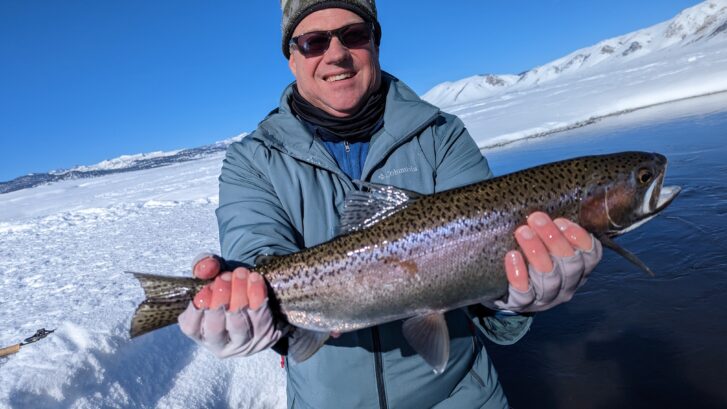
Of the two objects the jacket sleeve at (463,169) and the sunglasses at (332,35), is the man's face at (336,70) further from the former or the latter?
the jacket sleeve at (463,169)

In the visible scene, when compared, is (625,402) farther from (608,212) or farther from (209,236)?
(209,236)

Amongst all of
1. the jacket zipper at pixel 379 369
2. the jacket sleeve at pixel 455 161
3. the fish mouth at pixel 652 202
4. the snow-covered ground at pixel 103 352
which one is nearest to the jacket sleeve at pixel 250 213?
the jacket zipper at pixel 379 369

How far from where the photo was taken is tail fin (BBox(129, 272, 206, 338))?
6.99ft

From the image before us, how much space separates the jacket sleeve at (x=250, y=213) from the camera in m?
2.30

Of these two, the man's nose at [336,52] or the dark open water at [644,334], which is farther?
the dark open water at [644,334]

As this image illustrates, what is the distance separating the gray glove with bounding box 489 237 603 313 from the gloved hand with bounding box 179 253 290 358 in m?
1.33

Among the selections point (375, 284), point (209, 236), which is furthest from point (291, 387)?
point (209, 236)

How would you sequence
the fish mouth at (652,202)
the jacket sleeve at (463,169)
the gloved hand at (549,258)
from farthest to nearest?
the jacket sleeve at (463,169) → the fish mouth at (652,202) → the gloved hand at (549,258)

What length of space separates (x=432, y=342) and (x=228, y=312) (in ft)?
3.60

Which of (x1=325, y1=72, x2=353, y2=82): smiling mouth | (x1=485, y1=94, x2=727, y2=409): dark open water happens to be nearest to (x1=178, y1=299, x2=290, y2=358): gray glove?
(x1=325, y1=72, x2=353, y2=82): smiling mouth

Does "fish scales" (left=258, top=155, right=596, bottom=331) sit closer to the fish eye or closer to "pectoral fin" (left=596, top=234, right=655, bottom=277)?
"pectoral fin" (left=596, top=234, right=655, bottom=277)

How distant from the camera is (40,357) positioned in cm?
390

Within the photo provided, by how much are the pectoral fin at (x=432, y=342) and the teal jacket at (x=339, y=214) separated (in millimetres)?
216

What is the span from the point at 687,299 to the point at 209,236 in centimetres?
935
